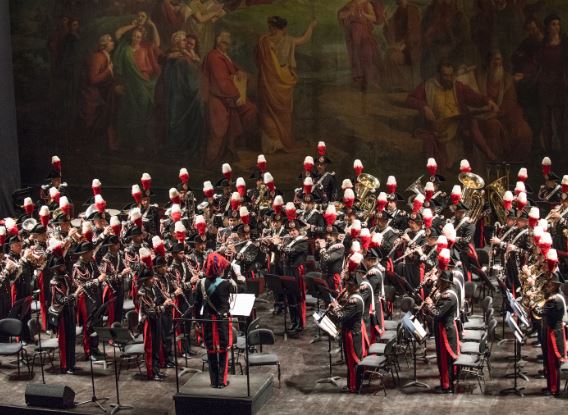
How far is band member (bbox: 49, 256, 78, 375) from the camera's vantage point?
15.6m

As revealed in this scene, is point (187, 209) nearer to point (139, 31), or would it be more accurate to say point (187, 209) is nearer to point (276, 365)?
point (276, 365)

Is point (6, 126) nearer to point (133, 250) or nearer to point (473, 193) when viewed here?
point (133, 250)

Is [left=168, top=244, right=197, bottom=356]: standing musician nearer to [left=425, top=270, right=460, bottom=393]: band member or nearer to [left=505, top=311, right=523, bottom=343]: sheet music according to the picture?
[left=425, top=270, right=460, bottom=393]: band member

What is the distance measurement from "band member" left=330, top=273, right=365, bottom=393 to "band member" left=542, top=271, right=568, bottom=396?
2.64m

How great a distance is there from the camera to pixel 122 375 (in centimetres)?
1600

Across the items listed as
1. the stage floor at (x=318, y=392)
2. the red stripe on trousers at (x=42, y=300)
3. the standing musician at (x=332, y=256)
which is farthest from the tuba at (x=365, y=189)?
the red stripe on trousers at (x=42, y=300)

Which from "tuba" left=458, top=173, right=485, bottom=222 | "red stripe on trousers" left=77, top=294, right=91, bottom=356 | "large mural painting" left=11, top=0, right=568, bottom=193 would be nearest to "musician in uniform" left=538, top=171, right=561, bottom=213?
"tuba" left=458, top=173, right=485, bottom=222

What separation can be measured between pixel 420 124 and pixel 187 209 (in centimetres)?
756

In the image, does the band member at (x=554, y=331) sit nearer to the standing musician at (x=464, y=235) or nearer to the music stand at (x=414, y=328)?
the music stand at (x=414, y=328)

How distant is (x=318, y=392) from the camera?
14945 mm

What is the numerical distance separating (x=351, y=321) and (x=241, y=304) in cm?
167

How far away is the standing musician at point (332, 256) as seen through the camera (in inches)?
682

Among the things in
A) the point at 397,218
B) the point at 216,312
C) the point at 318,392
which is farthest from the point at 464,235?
the point at 216,312

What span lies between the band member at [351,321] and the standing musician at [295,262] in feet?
10.4
